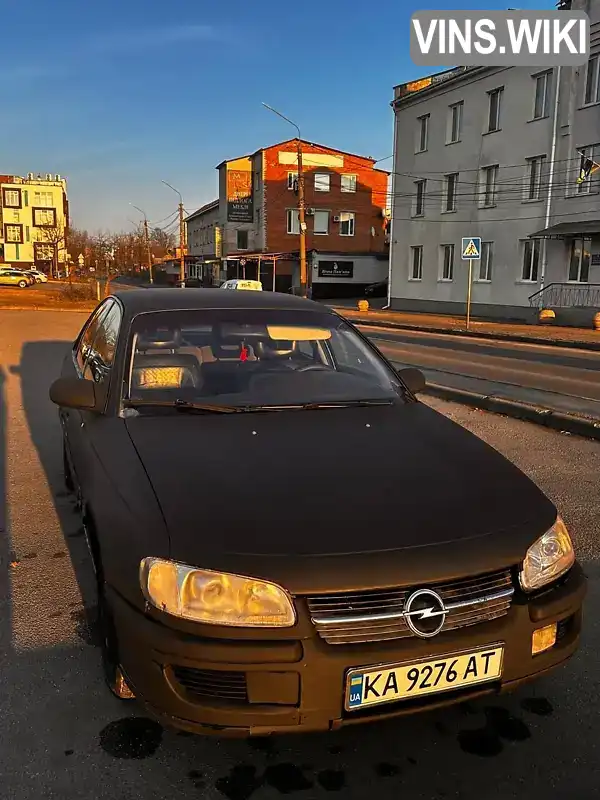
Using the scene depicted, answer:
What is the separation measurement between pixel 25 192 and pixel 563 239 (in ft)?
336

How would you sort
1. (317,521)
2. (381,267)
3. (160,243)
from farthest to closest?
(160,243), (381,267), (317,521)

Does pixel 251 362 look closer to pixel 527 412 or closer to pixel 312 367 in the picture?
pixel 312 367

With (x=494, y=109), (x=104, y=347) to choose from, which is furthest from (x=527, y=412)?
(x=494, y=109)

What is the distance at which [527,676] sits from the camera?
2279 millimetres

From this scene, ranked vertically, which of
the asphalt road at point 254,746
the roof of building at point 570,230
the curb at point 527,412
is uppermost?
the roof of building at point 570,230

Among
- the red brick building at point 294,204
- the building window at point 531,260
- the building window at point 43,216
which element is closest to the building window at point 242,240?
the red brick building at point 294,204

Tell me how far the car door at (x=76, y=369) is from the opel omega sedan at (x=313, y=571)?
27.7 inches

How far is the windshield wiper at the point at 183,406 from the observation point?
3.24 meters

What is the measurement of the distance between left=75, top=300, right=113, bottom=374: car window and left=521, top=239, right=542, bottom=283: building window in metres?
25.8

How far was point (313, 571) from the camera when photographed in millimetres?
2049

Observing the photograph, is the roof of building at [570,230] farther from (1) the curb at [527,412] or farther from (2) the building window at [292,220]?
(2) the building window at [292,220]

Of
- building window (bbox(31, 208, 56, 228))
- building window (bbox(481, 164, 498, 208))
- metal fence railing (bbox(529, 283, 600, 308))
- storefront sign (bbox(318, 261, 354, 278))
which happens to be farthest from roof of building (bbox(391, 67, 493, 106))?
building window (bbox(31, 208, 56, 228))

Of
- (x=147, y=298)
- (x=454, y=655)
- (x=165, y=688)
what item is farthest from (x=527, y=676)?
(x=147, y=298)

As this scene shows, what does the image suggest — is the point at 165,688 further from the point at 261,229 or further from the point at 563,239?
the point at 261,229
